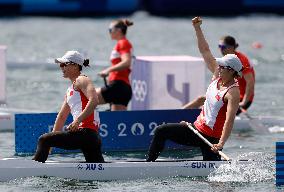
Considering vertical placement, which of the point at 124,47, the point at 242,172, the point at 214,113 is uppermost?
the point at 124,47

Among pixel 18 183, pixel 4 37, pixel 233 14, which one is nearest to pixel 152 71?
pixel 18 183

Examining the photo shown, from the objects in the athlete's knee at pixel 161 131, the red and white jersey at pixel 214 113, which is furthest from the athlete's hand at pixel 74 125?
the red and white jersey at pixel 214 113

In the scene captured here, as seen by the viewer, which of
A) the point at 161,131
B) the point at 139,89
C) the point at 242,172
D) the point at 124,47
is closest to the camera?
the point at 242,172

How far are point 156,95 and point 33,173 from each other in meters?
5.66

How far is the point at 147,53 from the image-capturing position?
3719 centimetres

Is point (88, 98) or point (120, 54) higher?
point (120, 54)

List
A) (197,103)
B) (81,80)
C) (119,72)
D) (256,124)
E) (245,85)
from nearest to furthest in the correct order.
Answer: (81,80) < (197,103) < (245,85) < (119,72) < (256,124)

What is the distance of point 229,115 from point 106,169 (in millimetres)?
1722

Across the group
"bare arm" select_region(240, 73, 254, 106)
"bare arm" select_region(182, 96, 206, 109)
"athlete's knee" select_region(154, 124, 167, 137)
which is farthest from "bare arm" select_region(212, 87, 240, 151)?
"bare arm" select_region(182, 96, 206, 109)

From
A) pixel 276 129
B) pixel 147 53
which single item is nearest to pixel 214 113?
pixel 276 129

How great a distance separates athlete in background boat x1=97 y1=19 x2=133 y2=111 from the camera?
1895 cm

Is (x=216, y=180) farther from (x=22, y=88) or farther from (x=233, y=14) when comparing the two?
(x=233, y=14)

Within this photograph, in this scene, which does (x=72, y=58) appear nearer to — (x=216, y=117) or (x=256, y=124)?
(x=216, y=117)

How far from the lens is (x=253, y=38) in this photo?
42719 millimetres
